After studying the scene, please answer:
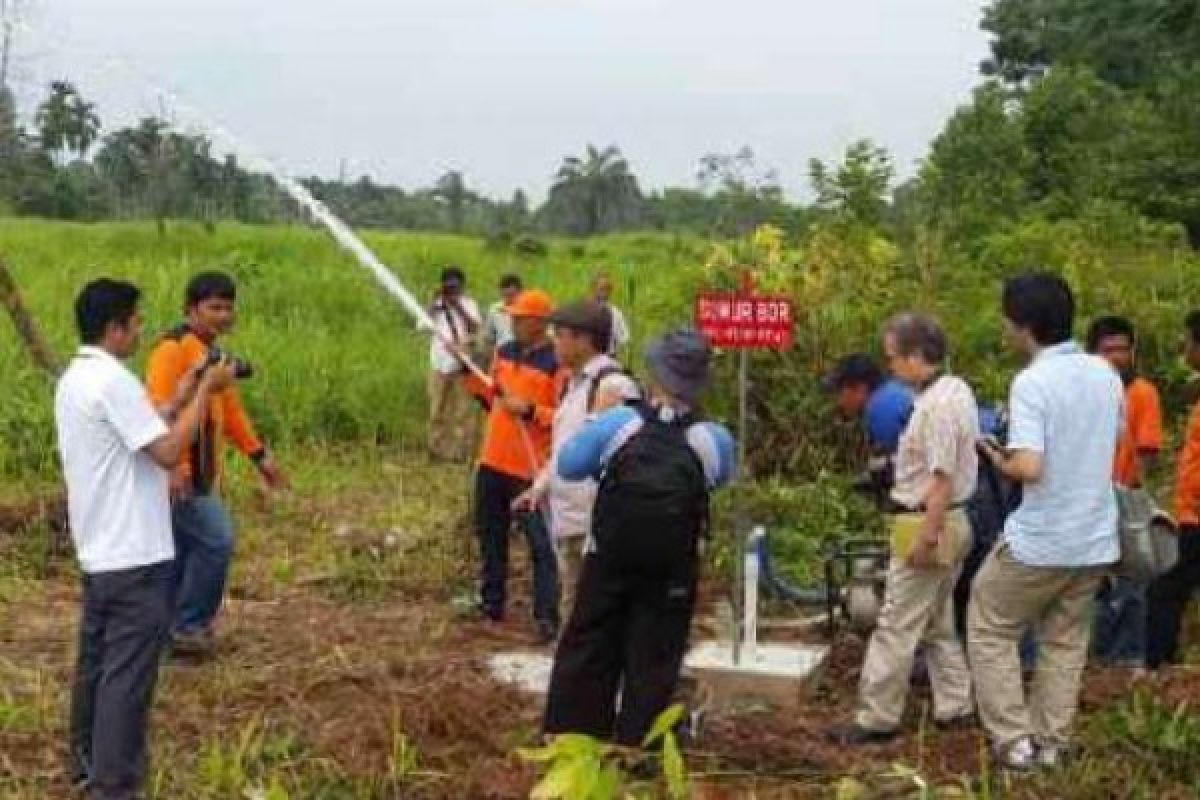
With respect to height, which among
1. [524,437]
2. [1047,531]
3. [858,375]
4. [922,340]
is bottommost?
[1047,531]

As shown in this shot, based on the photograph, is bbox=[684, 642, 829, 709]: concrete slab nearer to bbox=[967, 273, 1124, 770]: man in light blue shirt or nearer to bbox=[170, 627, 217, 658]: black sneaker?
bbox=[967, 273, 1124, 770]: man in light blue shirt

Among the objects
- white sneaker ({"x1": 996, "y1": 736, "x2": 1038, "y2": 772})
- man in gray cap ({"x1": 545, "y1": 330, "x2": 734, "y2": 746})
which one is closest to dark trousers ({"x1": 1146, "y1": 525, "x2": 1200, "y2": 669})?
white sneaker ({"x1": 996, "y1": 736, "x2": 1038, "y2": 772})

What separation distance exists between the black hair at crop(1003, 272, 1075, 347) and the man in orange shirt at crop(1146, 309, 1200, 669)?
4.63 feet

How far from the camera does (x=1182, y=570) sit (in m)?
6.54

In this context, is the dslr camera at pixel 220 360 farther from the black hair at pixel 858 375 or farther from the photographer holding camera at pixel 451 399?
the photographer holding camera at pixel 451 399

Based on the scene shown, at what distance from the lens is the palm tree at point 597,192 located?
57469 millimetres

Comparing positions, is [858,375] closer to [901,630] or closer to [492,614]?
[901,630]

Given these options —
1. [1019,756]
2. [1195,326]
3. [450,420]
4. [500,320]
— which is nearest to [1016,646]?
[1019,756]

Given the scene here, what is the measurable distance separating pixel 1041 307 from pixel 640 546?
56.9 inches

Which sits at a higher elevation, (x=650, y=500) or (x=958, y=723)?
(x=650, y=500)

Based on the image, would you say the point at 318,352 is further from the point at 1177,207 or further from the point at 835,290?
the point at 1177,207

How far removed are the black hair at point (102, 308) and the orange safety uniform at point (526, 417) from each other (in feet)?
7.97

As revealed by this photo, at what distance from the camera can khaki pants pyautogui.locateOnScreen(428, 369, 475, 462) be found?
509 inches

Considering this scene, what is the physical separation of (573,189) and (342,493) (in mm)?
48479
